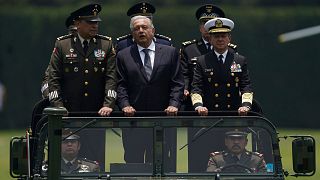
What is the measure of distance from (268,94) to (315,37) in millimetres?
2789

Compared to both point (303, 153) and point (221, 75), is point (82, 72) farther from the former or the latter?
point (303, 153)

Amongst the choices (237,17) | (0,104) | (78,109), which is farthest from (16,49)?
(78,109)

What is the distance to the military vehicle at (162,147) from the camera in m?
11.3

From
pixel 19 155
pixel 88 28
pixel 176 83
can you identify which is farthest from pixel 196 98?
pixel 19 155

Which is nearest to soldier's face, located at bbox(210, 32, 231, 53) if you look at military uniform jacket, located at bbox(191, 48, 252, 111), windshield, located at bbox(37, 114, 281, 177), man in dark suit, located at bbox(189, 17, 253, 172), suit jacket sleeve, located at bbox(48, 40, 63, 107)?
man in dark suit, located at bbox(189, 17, 253, 172)

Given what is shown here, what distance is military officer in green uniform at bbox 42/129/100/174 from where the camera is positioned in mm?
11414

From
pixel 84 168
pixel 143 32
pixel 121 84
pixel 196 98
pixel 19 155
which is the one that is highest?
pixel 143 32

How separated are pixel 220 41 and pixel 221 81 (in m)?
0.37

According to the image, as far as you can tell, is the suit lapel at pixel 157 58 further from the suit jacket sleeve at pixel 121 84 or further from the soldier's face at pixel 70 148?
the soldier's face at pixel 70 148

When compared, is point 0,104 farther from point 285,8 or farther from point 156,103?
point 156,103

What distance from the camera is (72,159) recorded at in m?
11.5

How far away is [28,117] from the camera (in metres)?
41.5

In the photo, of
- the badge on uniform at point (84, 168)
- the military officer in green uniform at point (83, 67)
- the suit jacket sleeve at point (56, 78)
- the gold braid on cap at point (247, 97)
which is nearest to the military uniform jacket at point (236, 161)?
the gold braid on cap at point (247, 97)

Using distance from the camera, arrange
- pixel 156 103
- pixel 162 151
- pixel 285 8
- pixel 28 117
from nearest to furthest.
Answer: pixel 162 151 < pixel 156 103 < pixel 28 117 < pixel 285 8
